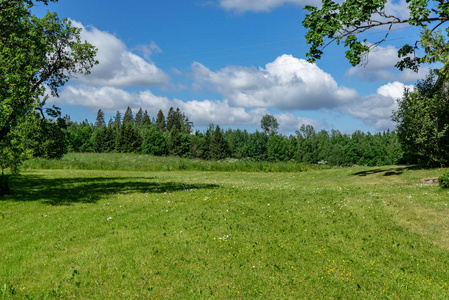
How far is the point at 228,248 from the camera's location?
35.0 ft

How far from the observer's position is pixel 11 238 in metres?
11.8

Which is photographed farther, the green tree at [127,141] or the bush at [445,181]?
the green tree at [127,141]

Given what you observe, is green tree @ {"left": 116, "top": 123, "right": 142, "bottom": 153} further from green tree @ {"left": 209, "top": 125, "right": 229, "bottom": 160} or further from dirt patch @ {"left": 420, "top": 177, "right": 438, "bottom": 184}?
dirt patch @ {"left": 420, "top": 177, "right": 438, "bottom": 184}

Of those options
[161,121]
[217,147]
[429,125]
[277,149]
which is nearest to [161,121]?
[161,121]

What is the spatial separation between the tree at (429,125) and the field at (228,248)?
18.4 m

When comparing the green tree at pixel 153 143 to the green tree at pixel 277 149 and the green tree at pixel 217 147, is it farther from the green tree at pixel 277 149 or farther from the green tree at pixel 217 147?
the green tree at pixel 277 149

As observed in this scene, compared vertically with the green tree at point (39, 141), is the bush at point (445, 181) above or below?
below

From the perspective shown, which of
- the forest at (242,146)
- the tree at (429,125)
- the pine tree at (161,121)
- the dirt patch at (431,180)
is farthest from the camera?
the pine tree at (161,121)

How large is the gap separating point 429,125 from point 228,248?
31769mm

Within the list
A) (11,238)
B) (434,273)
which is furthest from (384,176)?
(11,238)

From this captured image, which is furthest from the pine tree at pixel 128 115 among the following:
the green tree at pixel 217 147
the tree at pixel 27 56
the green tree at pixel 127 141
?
the tree at pixel 27 56

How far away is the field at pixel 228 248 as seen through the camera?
816 centimetres

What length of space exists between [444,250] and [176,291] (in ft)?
31.4

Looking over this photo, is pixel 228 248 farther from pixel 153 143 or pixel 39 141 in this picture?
pixel 153 143
